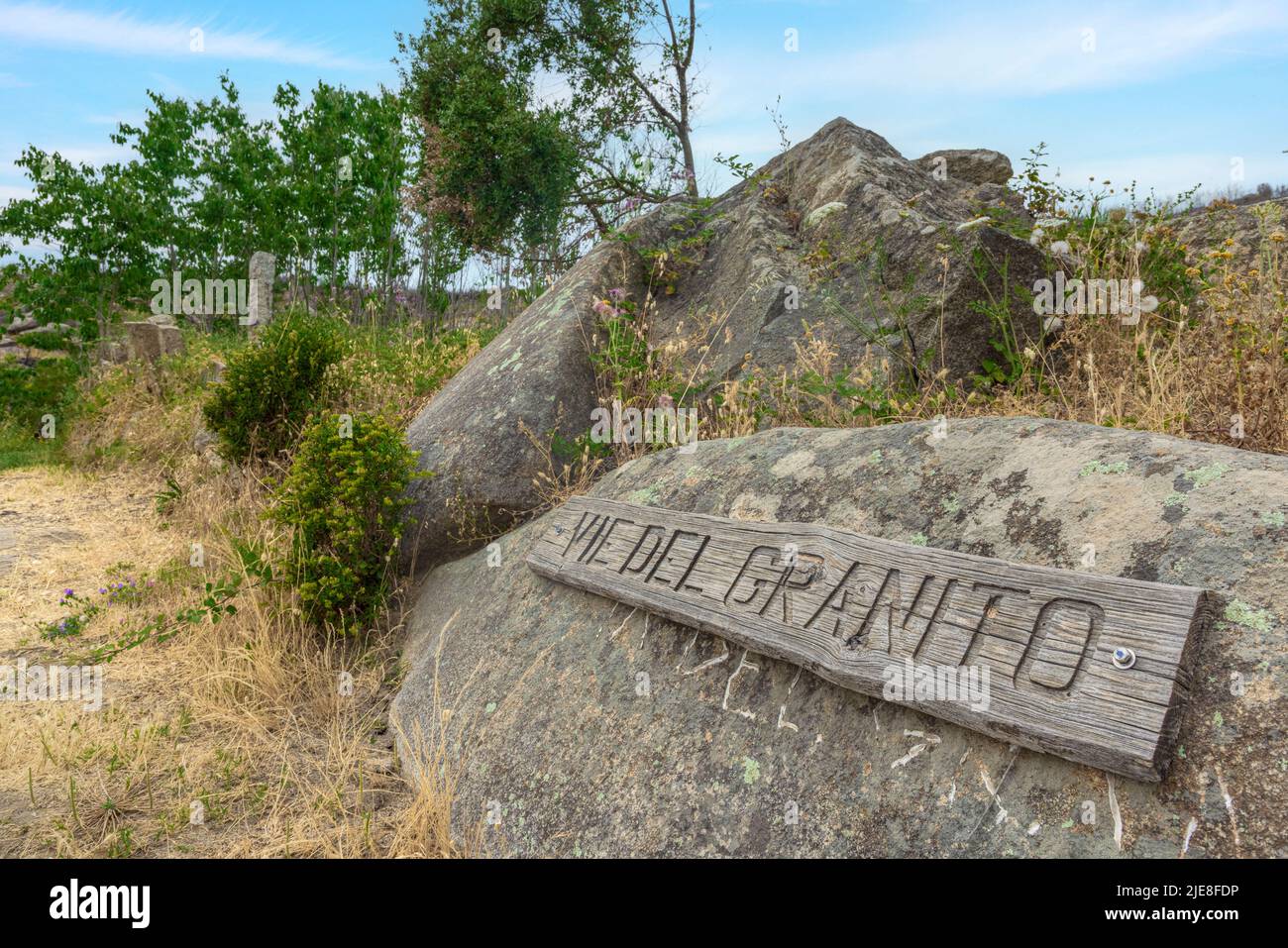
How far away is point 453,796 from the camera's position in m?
3.51

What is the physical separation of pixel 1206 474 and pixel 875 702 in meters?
1.19

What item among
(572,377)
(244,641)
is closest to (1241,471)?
(572,377)

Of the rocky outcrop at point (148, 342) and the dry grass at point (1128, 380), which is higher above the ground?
the rocky outcrop at point (148, 342)

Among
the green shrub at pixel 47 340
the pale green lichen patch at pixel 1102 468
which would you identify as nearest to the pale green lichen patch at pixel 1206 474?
the pale green lichen patch at pixel 1102 468

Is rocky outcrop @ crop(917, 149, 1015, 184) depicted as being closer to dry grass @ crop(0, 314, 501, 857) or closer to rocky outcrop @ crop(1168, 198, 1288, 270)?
rocky outcrop @ crop(1168, 198, 1288, 270)

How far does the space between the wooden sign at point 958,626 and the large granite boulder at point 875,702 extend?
11 cm

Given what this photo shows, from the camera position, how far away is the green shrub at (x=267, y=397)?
678cm

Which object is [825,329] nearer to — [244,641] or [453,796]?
[453,796]

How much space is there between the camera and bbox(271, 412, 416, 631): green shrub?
4828 millimetres
